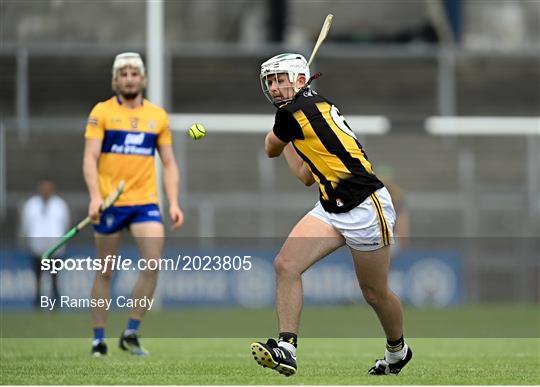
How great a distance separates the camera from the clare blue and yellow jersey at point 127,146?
11180mm

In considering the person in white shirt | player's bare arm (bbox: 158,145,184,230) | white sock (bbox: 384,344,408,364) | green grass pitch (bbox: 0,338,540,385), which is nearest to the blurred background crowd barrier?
the person in white shirt

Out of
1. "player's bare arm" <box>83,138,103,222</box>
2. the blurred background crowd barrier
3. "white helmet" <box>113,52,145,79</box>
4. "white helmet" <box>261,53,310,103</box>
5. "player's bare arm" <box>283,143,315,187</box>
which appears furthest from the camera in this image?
the blurred background crowd barrier

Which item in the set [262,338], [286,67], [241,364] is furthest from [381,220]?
[262,338]

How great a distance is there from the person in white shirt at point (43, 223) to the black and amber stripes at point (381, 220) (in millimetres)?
13532

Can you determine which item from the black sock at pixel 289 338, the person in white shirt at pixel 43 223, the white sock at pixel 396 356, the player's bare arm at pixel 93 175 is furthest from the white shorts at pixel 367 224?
the person in white shirt at pixel 43 223

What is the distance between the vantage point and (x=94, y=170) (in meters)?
11.0

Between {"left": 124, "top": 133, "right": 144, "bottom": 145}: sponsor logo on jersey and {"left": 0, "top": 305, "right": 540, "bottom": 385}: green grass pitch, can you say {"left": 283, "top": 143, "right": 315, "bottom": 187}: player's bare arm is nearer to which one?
{"left": 0, "top": 305, "right": 540, "bottom": 385}: green grass pitch

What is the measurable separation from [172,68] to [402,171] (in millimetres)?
4487

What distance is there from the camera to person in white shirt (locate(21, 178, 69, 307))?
70.7 ft

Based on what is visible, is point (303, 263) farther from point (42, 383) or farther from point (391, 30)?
point (391, 30)

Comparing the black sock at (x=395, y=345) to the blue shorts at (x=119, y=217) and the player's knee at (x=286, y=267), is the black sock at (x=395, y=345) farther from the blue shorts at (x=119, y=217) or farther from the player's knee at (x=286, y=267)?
the blue shorts at (x=119, y=217)

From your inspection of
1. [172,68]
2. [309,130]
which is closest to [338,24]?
[172,68]

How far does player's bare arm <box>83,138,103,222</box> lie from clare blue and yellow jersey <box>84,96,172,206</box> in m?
0.07

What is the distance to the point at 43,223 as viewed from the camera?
21.6m
